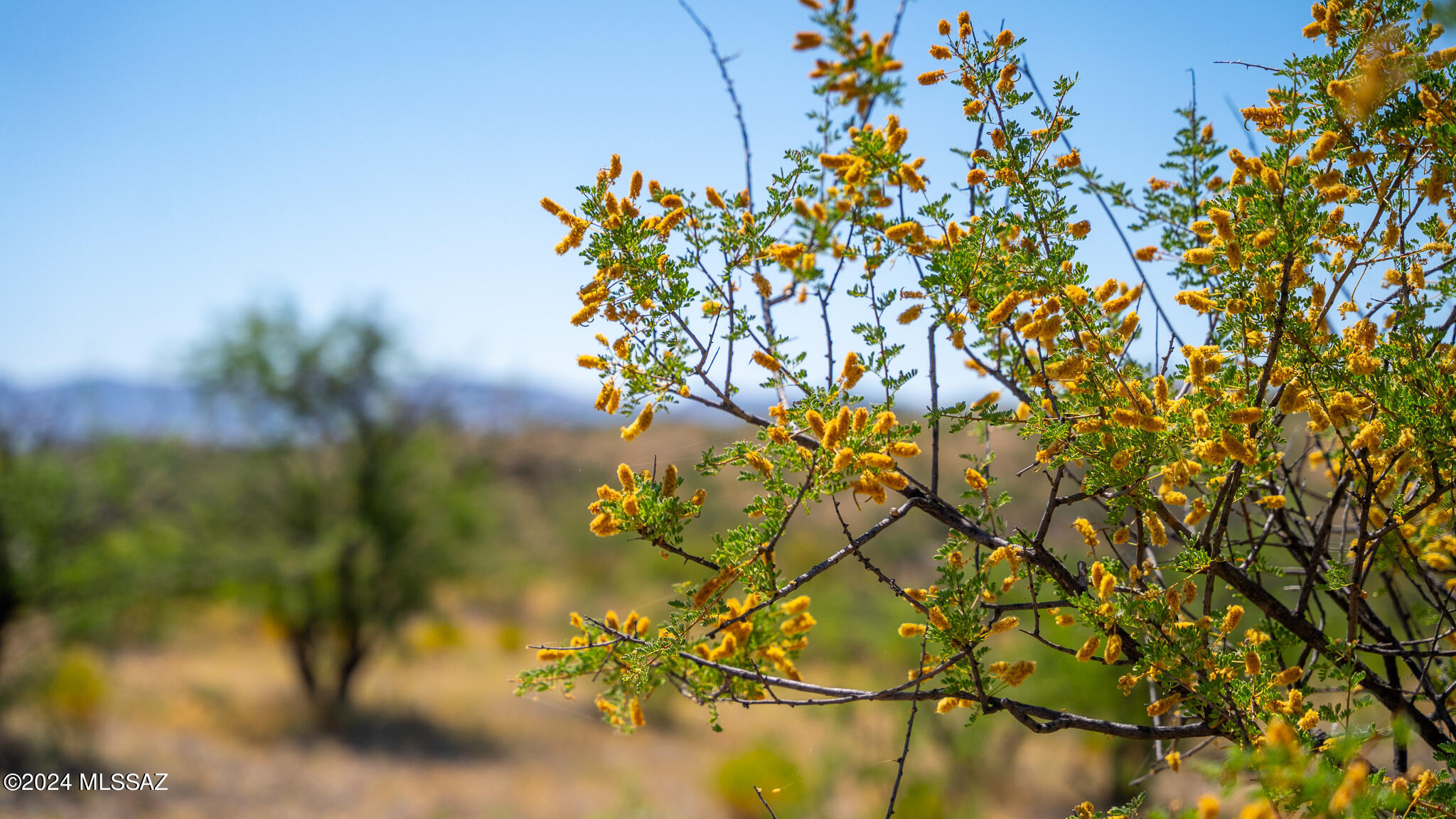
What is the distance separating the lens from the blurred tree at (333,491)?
11.0 metres

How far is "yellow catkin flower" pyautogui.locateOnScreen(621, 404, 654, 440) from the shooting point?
56.7 inches

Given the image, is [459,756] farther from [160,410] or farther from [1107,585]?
[1107,585]

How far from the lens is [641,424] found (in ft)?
4.78

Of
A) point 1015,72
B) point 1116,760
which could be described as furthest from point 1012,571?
point 1116,760

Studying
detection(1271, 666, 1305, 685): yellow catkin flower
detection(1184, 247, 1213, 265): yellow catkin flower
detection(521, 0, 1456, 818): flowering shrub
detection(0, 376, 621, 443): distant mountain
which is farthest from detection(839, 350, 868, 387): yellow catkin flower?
detection(0, 376, 621, 443): distant mountain

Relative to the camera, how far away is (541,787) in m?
10.3

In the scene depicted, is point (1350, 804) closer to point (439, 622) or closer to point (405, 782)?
point (405, 782)

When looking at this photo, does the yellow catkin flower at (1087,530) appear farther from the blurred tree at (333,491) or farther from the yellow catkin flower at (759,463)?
the blurred tree at (333,491)

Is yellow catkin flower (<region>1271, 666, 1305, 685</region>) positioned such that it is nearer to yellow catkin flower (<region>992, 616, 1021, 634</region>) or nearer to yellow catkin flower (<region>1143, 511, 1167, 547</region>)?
yellow catkin flower (<region>1143, 511, 1167, 547</region>)

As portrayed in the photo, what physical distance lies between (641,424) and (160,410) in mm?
11954

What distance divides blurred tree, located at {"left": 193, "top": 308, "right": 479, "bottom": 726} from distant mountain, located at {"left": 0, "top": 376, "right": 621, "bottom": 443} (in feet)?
0.91

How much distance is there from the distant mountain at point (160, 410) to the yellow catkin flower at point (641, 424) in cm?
760

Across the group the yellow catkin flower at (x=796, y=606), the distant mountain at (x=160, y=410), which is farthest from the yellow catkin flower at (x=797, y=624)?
the distant mountain at (x=160, y=410)

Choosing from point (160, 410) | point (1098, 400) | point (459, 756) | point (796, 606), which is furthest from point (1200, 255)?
point (160, 410)
